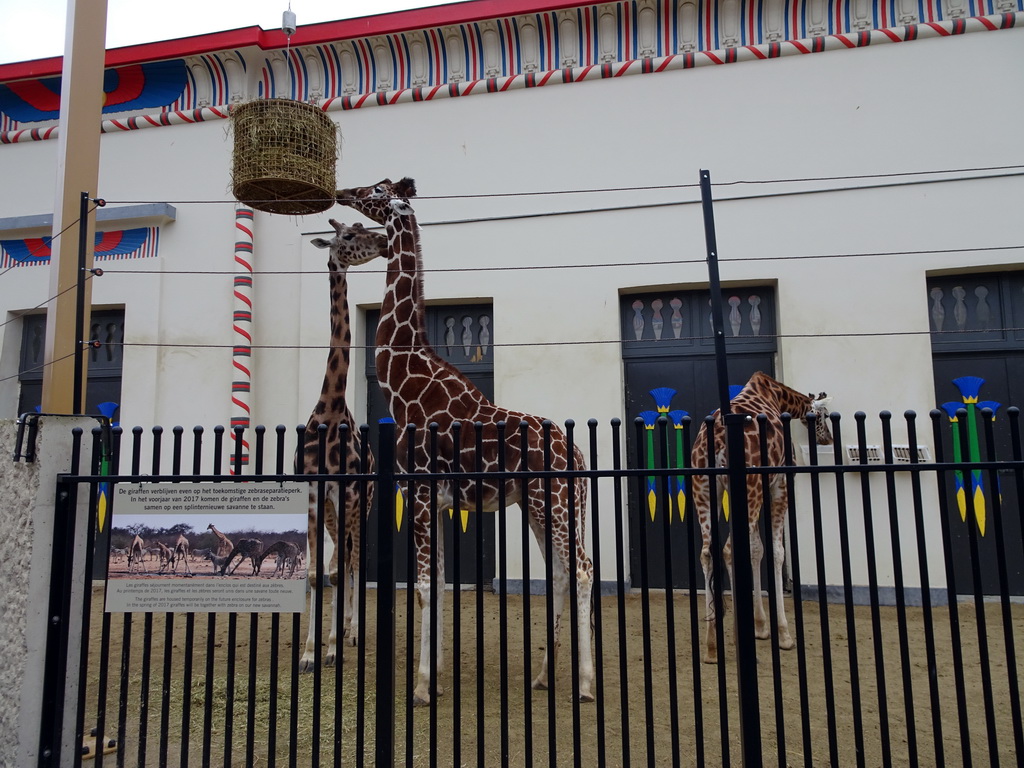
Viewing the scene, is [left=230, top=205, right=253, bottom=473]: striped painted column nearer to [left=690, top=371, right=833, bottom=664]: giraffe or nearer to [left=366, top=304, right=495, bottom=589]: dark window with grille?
[left=366, top=304, right=495, bottom=589]: dark window with grille

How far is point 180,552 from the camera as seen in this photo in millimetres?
3191

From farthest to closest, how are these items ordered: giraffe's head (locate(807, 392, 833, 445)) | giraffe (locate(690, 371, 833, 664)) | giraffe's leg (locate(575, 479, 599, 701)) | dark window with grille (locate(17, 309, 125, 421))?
1. dark window with grille (locate(17, 309, 125, 421))
2. giraffe's head (locate(807, 392, 833, 445))
3. giraffe (locate(690, 371, 833, 664))
4. giraffe's leg (locate(575, 479, 599, 701))

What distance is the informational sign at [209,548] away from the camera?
3.14 meters

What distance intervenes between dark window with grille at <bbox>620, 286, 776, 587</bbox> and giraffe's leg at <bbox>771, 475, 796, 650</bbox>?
1.66m

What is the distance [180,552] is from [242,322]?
17.7 feet

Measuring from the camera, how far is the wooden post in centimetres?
357

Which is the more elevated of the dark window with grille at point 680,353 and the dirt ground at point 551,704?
the dark window with grille at point 680,353

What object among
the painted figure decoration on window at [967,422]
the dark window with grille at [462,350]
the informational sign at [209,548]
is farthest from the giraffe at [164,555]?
the painted figure decoration on window at [967,422]

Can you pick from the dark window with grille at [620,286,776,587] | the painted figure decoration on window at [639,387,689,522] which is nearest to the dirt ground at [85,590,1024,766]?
the painted figure decoration on window at [639,387,689,522]

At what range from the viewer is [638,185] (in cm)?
769

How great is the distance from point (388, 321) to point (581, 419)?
2701 millimetres

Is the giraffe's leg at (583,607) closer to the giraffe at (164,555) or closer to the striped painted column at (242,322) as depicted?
the giraffe at (164,555)

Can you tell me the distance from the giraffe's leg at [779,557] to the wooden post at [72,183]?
14.4ft

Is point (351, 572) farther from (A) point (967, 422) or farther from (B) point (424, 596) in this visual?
(A) point (967, 422)
